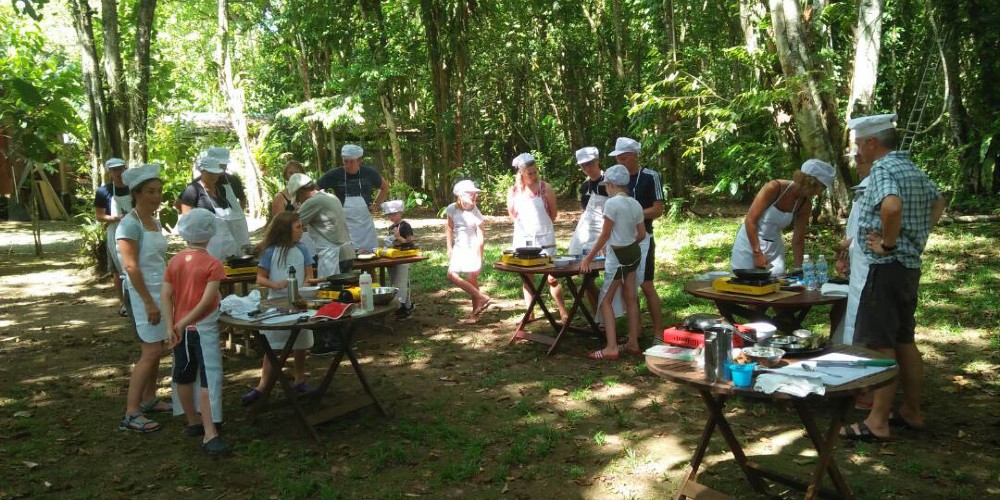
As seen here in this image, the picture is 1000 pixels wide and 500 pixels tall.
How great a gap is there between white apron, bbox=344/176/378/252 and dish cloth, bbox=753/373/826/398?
572 centimetres

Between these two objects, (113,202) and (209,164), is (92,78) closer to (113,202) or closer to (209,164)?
(113,202)

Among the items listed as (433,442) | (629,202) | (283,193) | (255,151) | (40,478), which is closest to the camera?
(40,478)

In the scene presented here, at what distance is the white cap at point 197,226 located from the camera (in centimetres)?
450

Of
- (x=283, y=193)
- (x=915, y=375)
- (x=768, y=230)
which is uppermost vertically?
(x=283, y=193)

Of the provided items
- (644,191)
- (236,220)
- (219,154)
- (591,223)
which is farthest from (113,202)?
(644,191)

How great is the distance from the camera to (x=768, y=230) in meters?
5.56

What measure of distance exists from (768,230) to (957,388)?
1784mm

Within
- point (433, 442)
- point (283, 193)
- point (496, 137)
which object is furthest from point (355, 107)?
point (433, 442)

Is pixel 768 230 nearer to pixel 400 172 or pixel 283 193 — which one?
pixel 283 193

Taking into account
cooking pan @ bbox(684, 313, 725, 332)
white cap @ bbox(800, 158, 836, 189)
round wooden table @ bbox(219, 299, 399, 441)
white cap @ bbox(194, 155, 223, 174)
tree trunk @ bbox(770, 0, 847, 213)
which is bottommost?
round wooden table @ bbox(219, 299, 399, 441)

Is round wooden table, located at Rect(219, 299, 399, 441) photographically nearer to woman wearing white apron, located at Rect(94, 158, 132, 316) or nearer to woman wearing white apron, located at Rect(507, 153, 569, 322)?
A: woman wearing white apron, located at Rect(507, 153, 569, 322)

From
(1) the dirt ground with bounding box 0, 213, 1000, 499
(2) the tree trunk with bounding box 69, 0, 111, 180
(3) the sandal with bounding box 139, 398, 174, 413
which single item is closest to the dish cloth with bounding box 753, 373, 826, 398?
(1) the dirt ground with bounding box 0, 213, 1000, 499

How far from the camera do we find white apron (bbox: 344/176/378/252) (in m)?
8.05

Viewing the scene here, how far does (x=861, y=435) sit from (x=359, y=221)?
216 inches
